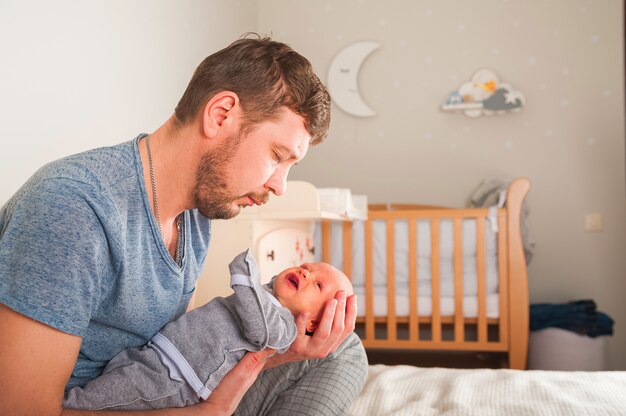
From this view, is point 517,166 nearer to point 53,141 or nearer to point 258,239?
point 258,239

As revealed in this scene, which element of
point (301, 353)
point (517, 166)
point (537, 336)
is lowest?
point (537, 336)

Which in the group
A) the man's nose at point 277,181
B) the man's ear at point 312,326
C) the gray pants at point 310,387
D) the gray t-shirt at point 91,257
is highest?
the man's nose at point 277,181

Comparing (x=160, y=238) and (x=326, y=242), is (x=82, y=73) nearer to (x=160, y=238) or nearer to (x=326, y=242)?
(x=160, y=238)

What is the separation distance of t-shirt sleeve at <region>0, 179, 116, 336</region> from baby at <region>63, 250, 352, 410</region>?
166 millimetres

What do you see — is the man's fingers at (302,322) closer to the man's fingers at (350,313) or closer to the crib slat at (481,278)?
the man's fingers at (350,313)

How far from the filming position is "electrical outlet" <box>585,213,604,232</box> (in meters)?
3.33

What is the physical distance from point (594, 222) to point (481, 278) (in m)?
1.02

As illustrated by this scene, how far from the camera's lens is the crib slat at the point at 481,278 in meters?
2.72

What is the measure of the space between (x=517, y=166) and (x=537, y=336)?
1019 mm

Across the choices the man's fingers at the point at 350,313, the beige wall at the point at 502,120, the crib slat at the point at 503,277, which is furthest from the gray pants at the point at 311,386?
the beige wall at the point at 502,120

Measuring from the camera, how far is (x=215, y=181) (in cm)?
106

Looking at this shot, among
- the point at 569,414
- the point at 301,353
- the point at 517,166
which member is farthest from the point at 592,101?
the point at 301,353

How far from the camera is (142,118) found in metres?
2.11

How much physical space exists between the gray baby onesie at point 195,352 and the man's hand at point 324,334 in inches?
1.4
